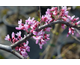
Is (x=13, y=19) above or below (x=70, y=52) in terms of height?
above

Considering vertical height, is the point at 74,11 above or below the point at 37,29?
below

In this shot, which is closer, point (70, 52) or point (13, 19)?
point (70, 52)

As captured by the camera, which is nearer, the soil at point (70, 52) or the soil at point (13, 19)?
the soil at point (70, 52)

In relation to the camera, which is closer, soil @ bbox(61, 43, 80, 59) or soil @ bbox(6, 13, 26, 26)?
soil @ bbox(61, 43, 80, 59)

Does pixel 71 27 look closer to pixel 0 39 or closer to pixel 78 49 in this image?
pixel 78 49

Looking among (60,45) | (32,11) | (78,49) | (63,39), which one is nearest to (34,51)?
(60,45)

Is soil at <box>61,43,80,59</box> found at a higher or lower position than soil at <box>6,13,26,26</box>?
lower

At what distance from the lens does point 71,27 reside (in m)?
0.77

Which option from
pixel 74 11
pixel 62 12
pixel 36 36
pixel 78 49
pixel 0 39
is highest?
pixel 62 12

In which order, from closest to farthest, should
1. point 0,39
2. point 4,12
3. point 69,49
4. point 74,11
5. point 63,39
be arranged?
point 69,49
point 0,39
point 63,39
point 4,12
point 74,11

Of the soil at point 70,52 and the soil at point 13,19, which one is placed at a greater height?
the soil at point 13,19

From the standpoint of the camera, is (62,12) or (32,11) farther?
(32,11)

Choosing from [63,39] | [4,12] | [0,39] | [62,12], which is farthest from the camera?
[4,12]

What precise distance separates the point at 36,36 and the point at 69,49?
1704 millimetres
